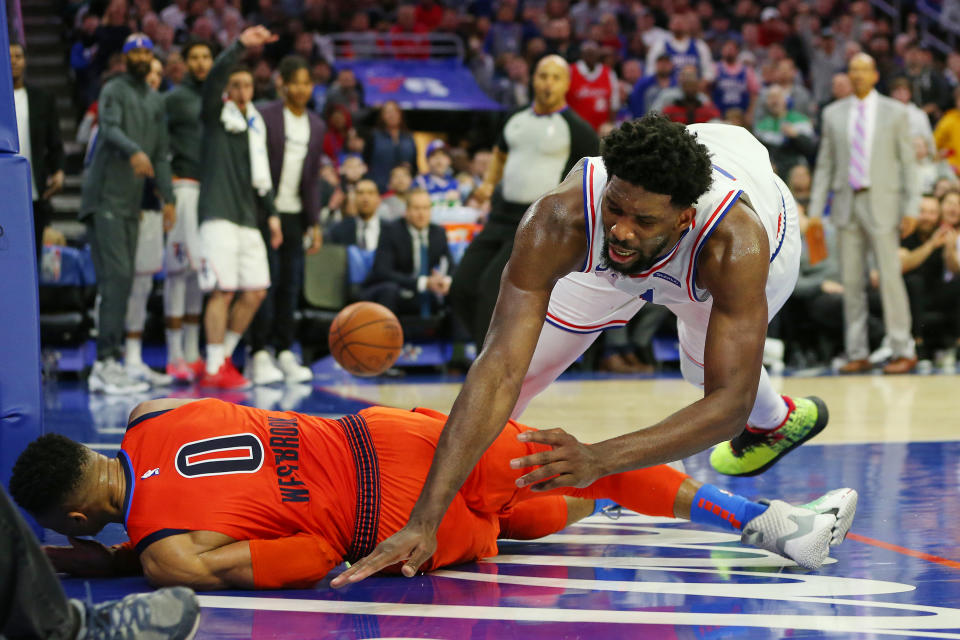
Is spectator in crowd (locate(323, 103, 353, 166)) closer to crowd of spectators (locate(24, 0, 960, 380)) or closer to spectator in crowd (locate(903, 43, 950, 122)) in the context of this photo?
crowd of spectators (locate(24, 0, 960, 380))

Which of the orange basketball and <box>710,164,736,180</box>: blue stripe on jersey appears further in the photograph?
the orange basketball

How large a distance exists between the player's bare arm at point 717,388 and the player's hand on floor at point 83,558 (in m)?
1.20

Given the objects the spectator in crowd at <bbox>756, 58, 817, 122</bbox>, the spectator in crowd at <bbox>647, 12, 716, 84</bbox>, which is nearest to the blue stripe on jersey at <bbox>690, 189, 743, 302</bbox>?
the spectator in crowd at <bbox>756, 58, 817, 122</bbox>

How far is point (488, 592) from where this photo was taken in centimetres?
300

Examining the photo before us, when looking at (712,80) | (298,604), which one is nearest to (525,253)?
(298,604)

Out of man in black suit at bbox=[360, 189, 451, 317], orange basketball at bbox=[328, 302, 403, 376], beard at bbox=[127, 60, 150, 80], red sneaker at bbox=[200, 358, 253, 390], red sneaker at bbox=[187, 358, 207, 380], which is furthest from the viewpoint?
man in black suit at bbox=[360, 189, 451, 317]

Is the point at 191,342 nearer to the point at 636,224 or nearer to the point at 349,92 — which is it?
the point at 349,92

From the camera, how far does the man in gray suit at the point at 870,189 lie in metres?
9.21

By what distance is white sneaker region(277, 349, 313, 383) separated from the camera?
27.8 ft

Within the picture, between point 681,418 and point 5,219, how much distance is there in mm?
2061

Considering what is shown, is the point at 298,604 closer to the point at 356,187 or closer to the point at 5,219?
the point at 5,219

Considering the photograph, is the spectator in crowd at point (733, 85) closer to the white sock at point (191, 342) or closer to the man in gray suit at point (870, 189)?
the man in gray suit at point (870, 189)

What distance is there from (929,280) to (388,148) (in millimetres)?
5017

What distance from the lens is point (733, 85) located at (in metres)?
13.1
